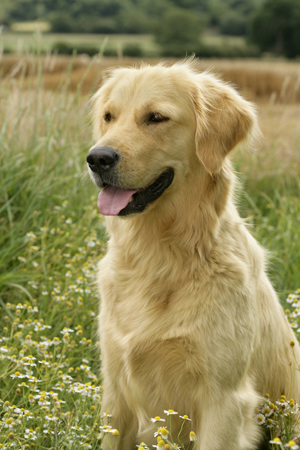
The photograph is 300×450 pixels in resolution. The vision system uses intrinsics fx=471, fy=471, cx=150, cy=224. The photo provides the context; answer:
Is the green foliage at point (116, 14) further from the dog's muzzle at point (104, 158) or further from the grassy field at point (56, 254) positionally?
the dog's muzzle at point (104, 158)

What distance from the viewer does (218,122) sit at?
2145mm

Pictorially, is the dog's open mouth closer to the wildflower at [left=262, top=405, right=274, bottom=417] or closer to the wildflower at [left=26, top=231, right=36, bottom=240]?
the wildflower at [left=262, top=405, right=274, bottom=417]

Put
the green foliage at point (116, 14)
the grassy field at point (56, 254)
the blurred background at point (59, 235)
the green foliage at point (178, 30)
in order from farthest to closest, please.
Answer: the green foliage at point (116, 14) → the green foliage at point (178, 30) → the grassy field at point (56, 254) → the blurred background at point (59, 235)

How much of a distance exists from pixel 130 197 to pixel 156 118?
0.38 m

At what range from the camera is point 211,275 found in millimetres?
2064

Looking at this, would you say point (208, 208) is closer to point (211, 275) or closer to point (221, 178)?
point (221, 178)

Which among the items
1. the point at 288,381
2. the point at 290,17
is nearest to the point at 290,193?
the point at 288,381

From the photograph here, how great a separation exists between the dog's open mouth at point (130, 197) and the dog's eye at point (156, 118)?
0.23 metres

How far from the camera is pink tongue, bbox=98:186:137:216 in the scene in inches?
81.4

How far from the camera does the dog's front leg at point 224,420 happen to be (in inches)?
77.2

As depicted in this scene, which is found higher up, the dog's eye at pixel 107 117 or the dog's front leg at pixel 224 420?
the dog's eye at pixel 107 117

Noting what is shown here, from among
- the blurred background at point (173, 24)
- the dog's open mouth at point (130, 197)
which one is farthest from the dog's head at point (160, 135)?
the blurred background at point (173, 24)

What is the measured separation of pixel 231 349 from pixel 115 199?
0.81m

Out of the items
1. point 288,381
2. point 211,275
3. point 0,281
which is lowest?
point 0,281
